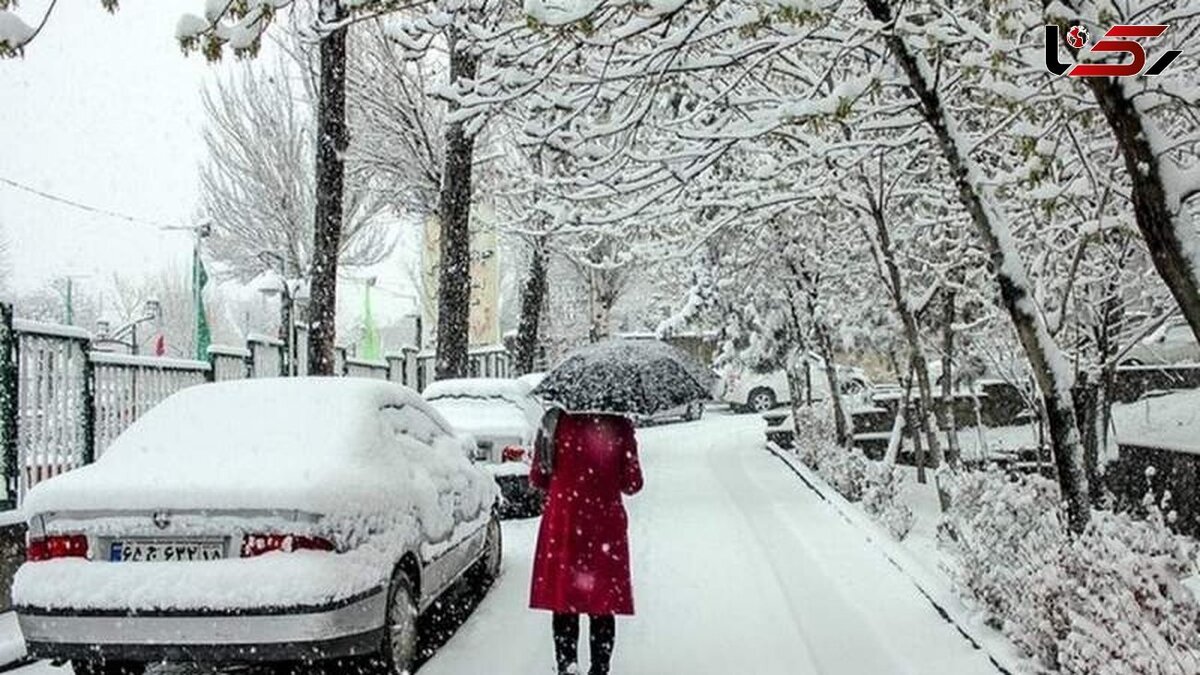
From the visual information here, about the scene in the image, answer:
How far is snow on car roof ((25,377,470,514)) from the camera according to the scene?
522 cm

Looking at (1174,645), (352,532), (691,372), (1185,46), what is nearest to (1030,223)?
(1185,46)

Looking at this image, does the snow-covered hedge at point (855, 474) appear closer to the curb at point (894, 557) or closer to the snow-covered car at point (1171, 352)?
the curb at point (894, 557)

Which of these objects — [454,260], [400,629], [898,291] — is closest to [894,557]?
[898,291]

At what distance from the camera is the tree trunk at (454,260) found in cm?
1688

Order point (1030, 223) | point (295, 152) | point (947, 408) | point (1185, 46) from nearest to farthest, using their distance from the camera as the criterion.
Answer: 1. point (1185, 46)
2. point (1030, 223)
3. point (947, 408)
4. point (295, 152)

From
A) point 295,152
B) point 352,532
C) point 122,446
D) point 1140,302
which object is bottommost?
point 352,532

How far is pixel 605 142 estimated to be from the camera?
29.1 feet

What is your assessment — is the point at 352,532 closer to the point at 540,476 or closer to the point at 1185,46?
the point at 540,476

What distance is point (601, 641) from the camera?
5625 mm

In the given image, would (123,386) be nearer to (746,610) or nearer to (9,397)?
(9,397)

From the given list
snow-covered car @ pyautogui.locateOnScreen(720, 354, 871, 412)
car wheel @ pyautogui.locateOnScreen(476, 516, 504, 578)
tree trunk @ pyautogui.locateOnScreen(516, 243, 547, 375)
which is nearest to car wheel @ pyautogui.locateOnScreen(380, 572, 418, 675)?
car wheel @ pyautogui.locateOnScreen(476, 516, 504, 578)

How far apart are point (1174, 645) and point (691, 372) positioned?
3.16m

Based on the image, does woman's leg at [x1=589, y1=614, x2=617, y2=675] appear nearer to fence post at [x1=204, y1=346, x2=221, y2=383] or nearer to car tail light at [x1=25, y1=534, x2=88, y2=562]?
car tail light at [x1=25, y1=534, x2=88, y2=562]

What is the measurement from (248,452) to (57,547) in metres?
0.97
